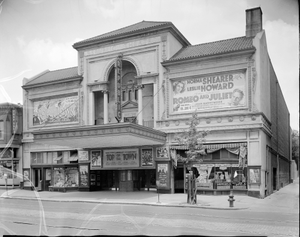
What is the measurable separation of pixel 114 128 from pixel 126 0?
1384cm

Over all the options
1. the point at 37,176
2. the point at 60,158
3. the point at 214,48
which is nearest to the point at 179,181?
the point at 214,48

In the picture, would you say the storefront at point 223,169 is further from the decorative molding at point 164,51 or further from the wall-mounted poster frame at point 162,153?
the decorative molding at point 164,51

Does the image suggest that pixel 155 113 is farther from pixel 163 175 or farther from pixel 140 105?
pixel 163 175

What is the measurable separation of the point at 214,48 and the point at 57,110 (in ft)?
42.0

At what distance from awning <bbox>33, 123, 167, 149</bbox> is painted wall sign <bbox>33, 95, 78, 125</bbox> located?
4575 mm

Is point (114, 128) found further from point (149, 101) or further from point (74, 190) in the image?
point (74, 190)

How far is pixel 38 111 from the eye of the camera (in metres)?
27.2

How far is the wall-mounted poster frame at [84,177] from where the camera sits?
83.7 ft

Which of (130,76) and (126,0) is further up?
(130,76)

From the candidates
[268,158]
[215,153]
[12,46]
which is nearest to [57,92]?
[215,153]

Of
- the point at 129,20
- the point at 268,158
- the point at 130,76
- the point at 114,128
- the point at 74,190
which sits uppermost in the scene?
the point at 130,76

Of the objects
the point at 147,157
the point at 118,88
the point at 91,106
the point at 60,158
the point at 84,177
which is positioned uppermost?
the point at 118,88

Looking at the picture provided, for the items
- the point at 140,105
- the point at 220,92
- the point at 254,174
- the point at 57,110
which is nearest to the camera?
the point at 254,174

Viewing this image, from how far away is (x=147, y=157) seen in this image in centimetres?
2334
